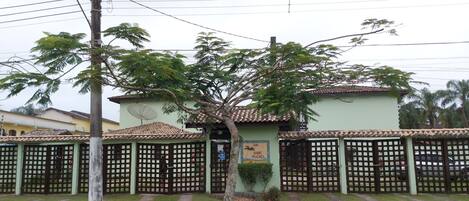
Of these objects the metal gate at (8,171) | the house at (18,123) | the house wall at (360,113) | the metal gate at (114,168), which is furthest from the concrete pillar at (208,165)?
the house at (18,123)

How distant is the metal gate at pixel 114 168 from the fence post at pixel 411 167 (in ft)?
30.6

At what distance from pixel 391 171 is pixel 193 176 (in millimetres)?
6574

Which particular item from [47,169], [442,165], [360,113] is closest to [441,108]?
[360,113]

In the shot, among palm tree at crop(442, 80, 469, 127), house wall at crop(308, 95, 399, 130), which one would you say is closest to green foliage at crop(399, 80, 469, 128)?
palm tree at crop(442, 80, 469, 127)

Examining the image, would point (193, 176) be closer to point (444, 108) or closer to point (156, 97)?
point (156, 97)

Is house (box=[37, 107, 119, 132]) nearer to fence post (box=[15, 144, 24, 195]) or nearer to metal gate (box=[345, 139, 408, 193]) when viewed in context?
fence post (box=[15, 144, 24, 195])

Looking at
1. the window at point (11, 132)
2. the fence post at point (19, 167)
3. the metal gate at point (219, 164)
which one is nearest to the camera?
the metal gate at point (219, 164)

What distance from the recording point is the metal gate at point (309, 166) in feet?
51.4

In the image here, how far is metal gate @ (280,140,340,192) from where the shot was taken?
15.7 meters

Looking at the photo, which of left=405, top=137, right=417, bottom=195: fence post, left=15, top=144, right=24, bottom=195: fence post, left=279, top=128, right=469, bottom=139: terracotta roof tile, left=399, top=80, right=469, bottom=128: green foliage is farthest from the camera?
left=399, top=80, right=469, bottom=128: green foliage

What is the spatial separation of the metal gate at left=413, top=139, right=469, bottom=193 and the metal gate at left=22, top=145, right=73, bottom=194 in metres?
11.8

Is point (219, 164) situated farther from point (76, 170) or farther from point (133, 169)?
point (76, 170)

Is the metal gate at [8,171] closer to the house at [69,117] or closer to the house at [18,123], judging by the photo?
the house at [18,123]

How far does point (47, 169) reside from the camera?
16453 millimetres
